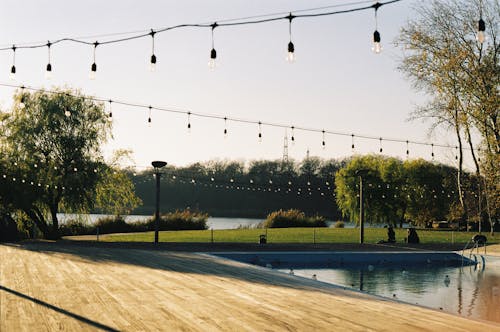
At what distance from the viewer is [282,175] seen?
63594 millimetres

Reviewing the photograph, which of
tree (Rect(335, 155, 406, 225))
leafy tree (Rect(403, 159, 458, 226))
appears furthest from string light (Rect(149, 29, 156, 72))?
leafy tree (Rect(403, 159, 458, 226))

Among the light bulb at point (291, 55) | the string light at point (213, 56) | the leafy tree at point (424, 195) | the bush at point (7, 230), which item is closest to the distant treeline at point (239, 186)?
the leafy tree at point (424, 195)

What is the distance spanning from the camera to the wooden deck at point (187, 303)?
6.23 m

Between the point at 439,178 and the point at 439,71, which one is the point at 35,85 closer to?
the point at 439,71

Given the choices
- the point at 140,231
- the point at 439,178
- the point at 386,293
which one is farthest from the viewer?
the point at 439,178

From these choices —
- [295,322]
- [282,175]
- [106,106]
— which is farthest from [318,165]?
[295,322]

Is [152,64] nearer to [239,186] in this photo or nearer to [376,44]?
[376,44]

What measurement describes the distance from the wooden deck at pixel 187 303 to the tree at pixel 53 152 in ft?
43.8

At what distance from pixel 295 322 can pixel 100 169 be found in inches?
827

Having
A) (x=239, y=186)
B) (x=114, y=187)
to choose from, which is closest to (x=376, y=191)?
(x=239, y=186)

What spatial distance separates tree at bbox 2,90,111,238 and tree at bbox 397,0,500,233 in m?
13.1

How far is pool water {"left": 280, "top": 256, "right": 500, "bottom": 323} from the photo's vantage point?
11547 mm

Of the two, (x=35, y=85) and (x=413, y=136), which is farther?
(x=35, y=85)

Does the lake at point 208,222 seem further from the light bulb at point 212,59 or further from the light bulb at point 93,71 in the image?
the light bulb at point 212,59
